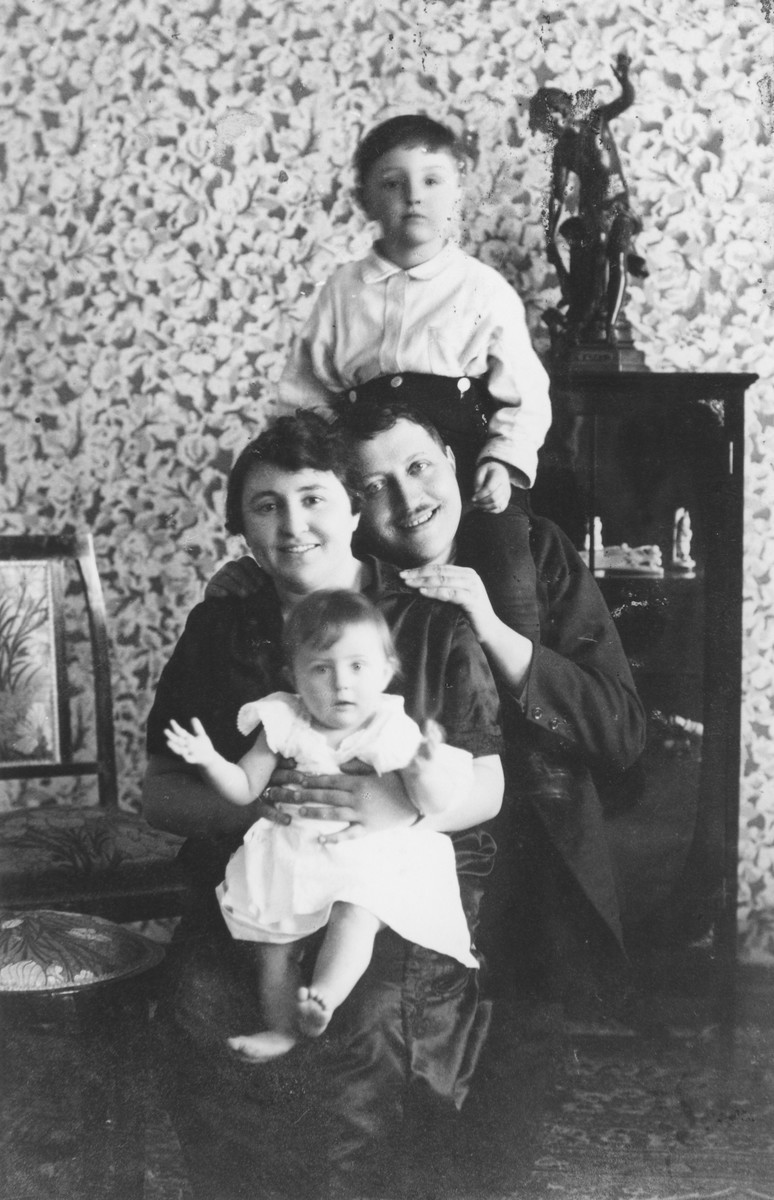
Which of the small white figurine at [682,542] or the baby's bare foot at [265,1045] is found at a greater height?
the small white figurine at [682,542]

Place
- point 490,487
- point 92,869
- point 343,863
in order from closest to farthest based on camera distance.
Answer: point 343,863, point 490,487, point 92,869

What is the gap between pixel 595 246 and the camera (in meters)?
1.77

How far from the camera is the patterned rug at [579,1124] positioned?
1.64 m

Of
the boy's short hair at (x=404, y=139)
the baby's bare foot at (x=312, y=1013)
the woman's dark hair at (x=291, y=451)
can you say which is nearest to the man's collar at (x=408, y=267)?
the boy's short hair at (x=404, y=139)

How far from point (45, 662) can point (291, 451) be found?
2.02 ft

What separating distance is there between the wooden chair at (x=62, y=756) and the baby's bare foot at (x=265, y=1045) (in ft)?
0.88

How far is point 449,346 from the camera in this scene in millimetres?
1696

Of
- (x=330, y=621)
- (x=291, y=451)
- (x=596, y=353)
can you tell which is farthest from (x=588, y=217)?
(x=330, y=621)

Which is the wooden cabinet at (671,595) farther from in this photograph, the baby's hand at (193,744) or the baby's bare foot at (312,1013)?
the baby's hand at (193,744)

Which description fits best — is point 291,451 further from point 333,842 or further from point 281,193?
point 333,842

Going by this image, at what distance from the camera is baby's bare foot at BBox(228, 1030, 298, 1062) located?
1600mm

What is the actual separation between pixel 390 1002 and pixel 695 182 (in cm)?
134

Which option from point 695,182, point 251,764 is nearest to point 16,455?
point 251,764

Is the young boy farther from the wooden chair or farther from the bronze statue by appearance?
the wooden chair
